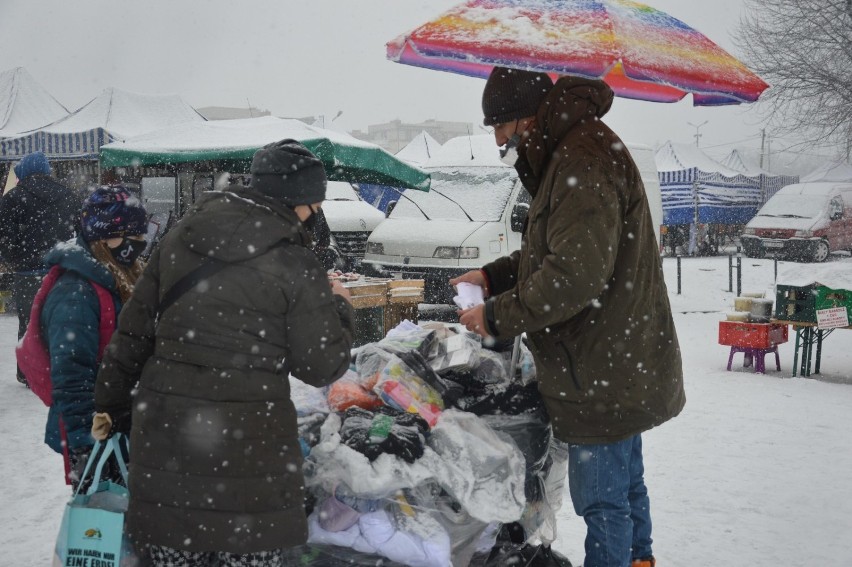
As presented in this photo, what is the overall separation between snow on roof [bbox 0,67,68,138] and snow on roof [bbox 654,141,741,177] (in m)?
18.4

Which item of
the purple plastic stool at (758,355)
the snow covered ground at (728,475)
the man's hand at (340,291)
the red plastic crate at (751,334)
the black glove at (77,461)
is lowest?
the snow covered ground at (728,475)

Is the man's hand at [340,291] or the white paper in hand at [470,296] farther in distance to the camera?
the white paper in hand at [470,296]

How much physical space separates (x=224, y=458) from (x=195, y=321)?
40 centimetres

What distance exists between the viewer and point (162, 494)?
213 centimetres

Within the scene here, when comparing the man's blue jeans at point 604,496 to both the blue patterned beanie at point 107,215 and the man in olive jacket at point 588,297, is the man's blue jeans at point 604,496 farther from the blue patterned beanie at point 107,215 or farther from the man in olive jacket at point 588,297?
the blue patterned beanie at point 107,215

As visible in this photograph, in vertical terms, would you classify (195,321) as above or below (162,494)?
above

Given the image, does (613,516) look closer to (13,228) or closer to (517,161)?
(517,161)

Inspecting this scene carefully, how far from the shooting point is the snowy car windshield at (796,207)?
74.4ft

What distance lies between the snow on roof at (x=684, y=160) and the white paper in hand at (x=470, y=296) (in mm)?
23420

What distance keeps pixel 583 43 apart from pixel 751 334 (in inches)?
247

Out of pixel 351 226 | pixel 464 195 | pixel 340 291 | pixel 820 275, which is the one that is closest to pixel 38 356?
pixel 340 291

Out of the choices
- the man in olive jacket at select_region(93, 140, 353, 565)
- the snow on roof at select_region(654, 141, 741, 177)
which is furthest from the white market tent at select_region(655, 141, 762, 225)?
the man in olive jacket at select_region(93, 140, 353, 565)

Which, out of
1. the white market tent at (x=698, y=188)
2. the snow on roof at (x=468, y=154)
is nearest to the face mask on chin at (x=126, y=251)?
the snow on roof at (x=468, y=154)

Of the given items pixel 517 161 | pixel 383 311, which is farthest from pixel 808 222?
pixel 517 161
